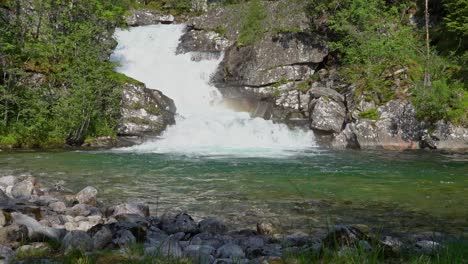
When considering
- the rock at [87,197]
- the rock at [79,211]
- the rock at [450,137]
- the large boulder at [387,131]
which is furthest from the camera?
the large boulder at [387,131]

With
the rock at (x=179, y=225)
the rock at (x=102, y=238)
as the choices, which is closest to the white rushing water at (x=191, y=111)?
the rock at (x=179, y=225)

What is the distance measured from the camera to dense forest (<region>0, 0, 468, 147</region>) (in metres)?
24.0

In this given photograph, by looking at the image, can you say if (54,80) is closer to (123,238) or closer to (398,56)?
(398,56)

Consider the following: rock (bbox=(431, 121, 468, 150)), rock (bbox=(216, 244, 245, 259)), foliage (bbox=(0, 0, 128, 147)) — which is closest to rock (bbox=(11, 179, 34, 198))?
rock (bbox=(216, 244, 245, 259))

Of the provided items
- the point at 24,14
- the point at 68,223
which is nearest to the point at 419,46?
the point at 24,14

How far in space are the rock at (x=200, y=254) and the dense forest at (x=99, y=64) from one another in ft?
66.6

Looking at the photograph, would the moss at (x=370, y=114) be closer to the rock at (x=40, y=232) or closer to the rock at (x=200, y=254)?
the rock at (x=200, y=254)

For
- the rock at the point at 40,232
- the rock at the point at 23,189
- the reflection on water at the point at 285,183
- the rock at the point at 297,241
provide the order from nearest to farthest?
the rock at the point at 40,232
the rock at the point at 297,241
the reflection on water at the point at 285,183
the rock at the point at 23,189

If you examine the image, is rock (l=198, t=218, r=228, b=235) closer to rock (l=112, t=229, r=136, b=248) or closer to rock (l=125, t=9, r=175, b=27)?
rock (l=112, t=229, r=136, b=248)

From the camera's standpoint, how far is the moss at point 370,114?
24844mm

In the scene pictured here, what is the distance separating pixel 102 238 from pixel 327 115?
70.2 feet

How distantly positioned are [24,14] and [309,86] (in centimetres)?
2026

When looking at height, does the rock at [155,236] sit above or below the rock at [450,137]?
below

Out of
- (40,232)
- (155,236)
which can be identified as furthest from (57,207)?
(155,236)
